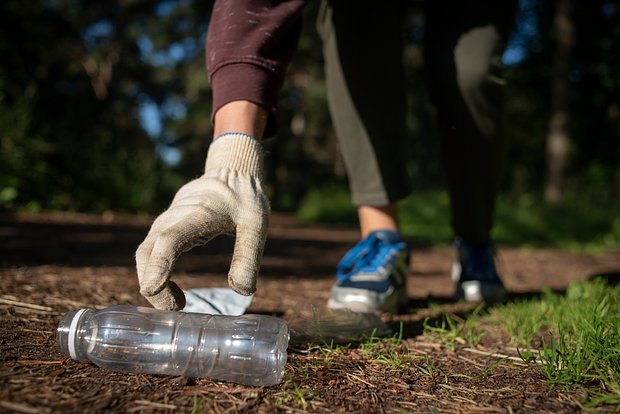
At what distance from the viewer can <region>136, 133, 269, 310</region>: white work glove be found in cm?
108

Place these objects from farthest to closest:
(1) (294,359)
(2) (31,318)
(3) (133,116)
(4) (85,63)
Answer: (3) (133,116) < (4) (85,63) < (2) (31,318) < (1) (294,359)

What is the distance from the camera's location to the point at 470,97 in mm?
1966

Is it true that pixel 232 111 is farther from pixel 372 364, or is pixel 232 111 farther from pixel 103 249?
pixel 103 249

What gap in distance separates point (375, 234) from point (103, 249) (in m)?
A: 2.08

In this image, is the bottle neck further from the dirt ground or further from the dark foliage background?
the dark foliage background

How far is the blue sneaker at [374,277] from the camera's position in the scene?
1.76 meters

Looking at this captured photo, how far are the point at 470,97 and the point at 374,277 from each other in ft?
2.61

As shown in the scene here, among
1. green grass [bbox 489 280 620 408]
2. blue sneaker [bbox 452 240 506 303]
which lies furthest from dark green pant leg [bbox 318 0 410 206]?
green grass [bbox 489 280 620 408]

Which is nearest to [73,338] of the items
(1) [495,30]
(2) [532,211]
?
(1) [495,30]

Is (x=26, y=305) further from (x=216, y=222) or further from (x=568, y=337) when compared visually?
(x=568, y=337)

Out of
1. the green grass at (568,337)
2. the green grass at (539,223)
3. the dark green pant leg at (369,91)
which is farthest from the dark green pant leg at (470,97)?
the green grass at (539,223)

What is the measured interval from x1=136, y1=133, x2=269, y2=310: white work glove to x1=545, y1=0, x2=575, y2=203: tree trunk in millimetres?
11210

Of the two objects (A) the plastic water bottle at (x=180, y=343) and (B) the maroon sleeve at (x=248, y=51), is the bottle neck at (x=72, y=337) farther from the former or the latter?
(B) the maroon sleeve at (x=248, y=51)

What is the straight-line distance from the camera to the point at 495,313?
6.07 feet
